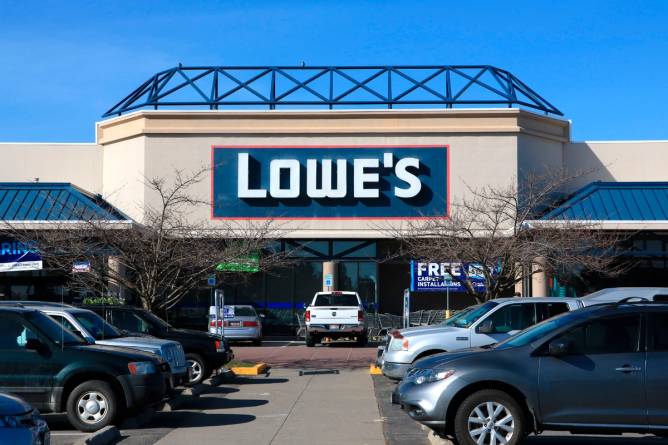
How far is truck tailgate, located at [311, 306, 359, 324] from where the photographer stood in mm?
29312

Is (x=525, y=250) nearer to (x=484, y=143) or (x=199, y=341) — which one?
(x=199, y=341)

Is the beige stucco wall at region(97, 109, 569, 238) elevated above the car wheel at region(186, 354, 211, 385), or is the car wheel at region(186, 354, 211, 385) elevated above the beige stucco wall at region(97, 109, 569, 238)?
the beige stucco wall at region(97, 109, 569, 238)

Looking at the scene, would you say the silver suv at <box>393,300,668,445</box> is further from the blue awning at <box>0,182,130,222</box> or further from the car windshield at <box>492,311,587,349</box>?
the blue awning at <box>0,182,130,222</box>

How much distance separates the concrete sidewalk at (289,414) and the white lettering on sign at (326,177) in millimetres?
15982

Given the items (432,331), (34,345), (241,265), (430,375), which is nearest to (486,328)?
(432,331)

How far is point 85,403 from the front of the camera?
40.3 ft

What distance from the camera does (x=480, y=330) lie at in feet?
52.3

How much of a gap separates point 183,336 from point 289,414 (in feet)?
15.6

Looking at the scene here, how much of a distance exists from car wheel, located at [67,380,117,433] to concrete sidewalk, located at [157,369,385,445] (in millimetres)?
911

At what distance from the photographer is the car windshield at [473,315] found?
16.3m

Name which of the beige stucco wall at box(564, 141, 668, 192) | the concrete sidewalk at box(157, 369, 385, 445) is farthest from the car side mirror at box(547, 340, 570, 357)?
the beige stucco wall at box(564, 141, 668, 192)

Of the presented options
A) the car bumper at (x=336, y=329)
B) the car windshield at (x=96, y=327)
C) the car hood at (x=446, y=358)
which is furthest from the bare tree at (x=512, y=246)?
the car hood at (x=446, y=358)

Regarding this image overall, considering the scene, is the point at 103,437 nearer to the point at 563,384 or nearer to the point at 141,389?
the point at 141,389

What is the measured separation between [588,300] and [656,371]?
680 cm
